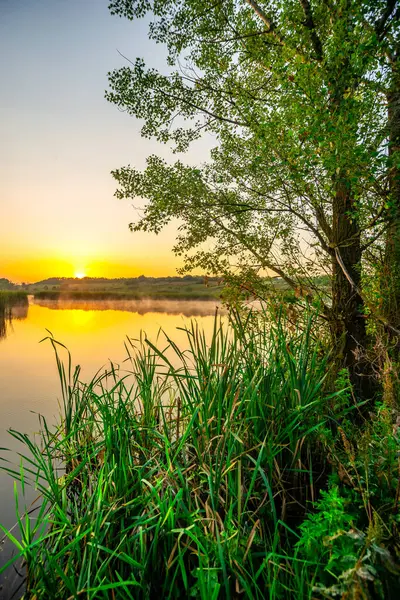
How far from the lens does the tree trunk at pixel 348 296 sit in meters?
5.24

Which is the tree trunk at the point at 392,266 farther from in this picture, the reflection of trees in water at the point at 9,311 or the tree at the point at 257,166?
the reflection of trees in water at the point at 9,311

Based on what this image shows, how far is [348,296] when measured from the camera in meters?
5.35

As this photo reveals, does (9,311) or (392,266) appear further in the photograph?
(9,311)

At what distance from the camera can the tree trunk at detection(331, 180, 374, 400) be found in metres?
5.24

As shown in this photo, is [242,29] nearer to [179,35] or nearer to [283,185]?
[179,35]

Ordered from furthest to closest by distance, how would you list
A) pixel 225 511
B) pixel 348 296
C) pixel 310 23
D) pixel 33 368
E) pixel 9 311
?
pixel 9 311 → pixel 33 368 → pixel 348 296 → pixel 310 23 → pixel 225 511

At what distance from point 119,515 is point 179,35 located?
7.59 meters

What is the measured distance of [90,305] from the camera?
45.1 meters

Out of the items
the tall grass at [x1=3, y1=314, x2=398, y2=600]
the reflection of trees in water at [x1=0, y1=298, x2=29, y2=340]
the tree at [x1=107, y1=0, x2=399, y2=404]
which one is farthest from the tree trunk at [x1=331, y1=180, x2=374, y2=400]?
the reflection of trees in water at [x1=0, y1=298, x2=29, y2=340]

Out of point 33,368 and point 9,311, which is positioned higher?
point 9,311

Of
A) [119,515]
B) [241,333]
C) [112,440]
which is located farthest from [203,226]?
[119,515]

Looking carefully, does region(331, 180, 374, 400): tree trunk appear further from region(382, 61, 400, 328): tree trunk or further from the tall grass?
the tall grass

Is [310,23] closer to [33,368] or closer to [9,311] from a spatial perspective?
[33,368]

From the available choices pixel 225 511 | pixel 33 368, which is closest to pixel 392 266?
Result: pixel 225 511
